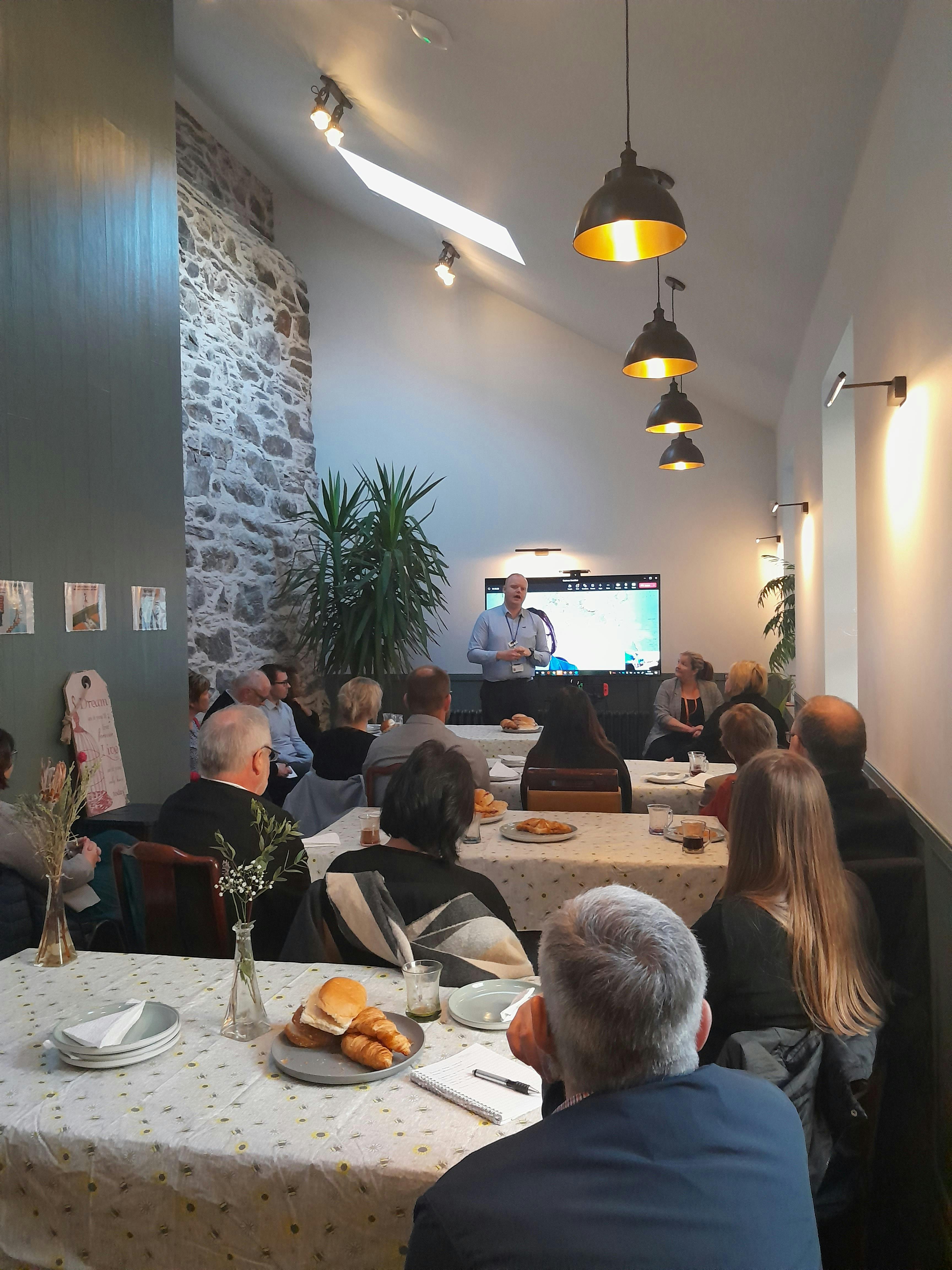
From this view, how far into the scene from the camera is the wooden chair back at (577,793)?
3643mm

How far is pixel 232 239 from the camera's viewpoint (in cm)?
709

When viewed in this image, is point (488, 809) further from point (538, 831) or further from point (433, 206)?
point (433, 206)

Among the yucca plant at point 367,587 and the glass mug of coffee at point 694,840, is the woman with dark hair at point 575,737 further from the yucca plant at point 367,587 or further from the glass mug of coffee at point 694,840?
the yucca plant at point 367,587

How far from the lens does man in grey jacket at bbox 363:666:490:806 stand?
3.72 m

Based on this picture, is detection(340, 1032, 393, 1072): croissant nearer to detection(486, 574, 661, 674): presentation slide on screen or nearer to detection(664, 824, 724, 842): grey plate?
detection(664, 824, 724, 842): grey plate

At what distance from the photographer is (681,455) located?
6152 millimetres

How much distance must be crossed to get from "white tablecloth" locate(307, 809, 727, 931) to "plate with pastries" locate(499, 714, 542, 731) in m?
2.33

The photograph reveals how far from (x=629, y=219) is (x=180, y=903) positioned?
2.16 m

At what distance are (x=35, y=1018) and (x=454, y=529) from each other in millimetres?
7135

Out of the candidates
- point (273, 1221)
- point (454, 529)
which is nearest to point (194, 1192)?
point (273, 1221)

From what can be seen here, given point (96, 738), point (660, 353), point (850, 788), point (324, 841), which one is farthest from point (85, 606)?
point (850, 788)

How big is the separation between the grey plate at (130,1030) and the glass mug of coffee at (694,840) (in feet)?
5.60

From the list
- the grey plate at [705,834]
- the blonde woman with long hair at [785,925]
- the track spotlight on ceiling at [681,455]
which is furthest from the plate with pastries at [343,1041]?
the track spotlight on ceiling at [681,455]

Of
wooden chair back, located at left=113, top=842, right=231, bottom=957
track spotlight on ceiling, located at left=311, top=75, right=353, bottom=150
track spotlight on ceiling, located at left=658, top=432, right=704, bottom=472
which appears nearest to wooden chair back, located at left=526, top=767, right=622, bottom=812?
wooden chair back, located at left=113, top=842, right=231, bottom=957
